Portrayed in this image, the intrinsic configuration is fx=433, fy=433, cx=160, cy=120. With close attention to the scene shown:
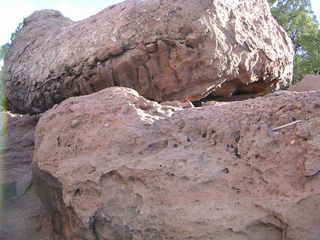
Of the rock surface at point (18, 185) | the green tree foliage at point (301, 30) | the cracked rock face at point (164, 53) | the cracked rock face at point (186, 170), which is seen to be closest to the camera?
the cracked rock face at point (186, 170)

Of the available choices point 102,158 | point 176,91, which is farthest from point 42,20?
point 102,158

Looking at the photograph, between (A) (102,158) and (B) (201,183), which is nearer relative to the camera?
(B) (201,183)

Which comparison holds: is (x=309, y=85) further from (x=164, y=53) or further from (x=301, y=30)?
(x=301, y=30)

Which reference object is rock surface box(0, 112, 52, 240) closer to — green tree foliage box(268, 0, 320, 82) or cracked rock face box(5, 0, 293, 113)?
cracked rock face box(5, 0, 293, 113)

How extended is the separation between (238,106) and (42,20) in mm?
3271

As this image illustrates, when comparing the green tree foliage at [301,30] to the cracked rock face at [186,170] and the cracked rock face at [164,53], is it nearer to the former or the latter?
the cracked rock face at [164,53]

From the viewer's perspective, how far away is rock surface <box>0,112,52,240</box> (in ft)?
8.36

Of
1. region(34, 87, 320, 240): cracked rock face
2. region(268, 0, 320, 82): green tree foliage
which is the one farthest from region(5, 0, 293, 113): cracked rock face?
region(268, 0, 320, 82): green tree foliage

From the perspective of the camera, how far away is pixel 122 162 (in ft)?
6.30

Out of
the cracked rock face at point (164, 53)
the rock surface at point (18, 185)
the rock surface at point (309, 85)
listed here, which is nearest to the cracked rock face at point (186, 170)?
the rock surface at point (18, 185)

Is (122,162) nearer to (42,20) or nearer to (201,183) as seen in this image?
(201,183)

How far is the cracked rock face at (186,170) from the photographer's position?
1585 mm

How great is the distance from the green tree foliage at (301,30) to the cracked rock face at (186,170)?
21.8 feet

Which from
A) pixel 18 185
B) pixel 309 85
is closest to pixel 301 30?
pixel 309 85
